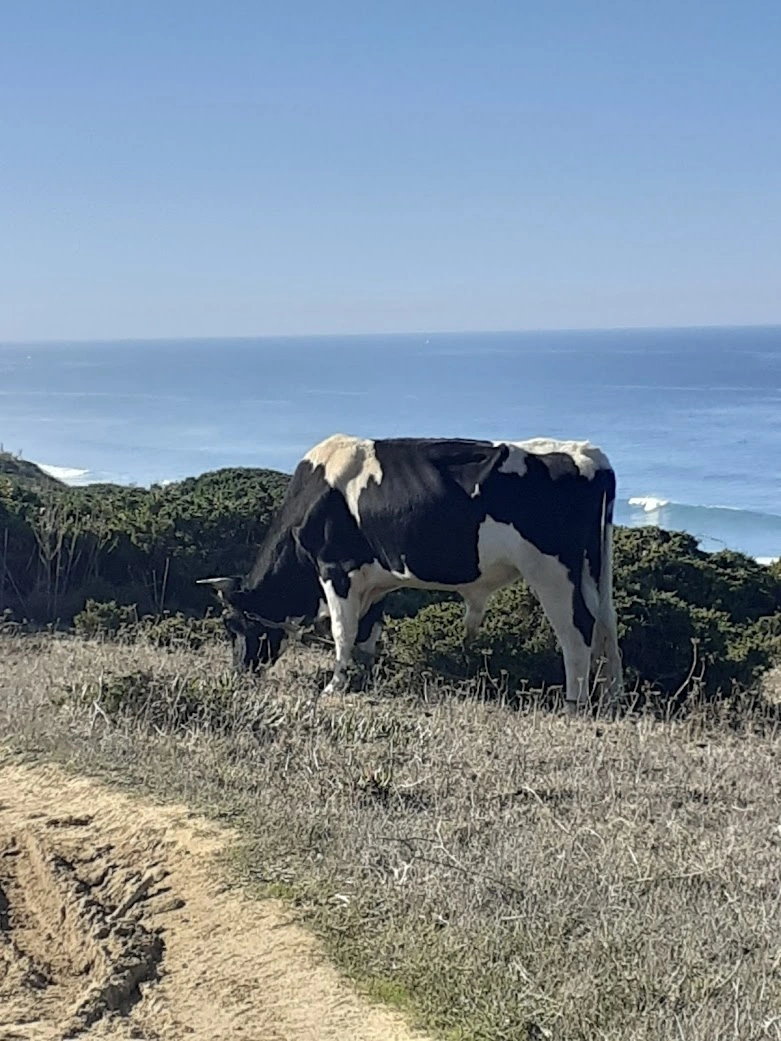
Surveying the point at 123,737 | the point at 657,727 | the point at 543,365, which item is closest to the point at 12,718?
the point at 123,737

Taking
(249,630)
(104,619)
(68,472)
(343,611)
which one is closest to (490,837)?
(343,611)

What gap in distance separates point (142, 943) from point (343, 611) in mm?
6752

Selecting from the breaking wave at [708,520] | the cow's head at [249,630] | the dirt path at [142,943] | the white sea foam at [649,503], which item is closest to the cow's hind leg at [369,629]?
the cow's head at [249,630]

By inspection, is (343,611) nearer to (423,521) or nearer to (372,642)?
(372,642)

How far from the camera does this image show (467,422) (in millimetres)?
82500

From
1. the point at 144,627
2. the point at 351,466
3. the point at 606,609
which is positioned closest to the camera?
the point at 606,609

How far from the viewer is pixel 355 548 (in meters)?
11.9

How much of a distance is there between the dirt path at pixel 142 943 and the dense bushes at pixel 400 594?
5.09 m

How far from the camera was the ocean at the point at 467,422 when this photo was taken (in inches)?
2111

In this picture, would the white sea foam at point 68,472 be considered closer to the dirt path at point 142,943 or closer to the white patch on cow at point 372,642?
the white patch on cow at point 372,642

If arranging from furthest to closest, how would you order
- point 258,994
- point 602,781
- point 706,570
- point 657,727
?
1. point 706,570
2. point 657,727
3. point 602,781
4. point 258,994

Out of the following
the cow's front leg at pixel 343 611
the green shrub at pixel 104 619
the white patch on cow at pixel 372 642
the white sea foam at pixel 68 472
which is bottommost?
the white sea foam at pixel 68 472

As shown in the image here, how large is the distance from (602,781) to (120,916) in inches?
106

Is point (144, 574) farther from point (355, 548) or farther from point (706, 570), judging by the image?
point (706, 570)
